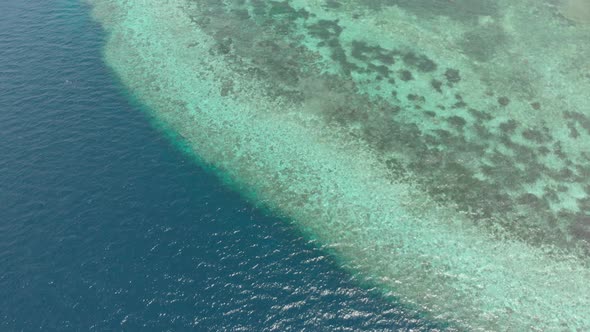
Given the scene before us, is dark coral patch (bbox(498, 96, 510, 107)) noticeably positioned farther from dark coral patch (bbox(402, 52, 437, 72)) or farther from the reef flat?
dark coral patch (bbox(402, 52, 437, 72))

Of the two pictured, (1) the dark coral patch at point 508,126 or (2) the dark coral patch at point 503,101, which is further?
(2) the dark coral patch at point 503,101

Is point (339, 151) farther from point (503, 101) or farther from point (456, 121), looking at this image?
point (503, 101)

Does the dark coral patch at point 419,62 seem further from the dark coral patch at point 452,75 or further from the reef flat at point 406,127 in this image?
the dark coral patch at point 452,75

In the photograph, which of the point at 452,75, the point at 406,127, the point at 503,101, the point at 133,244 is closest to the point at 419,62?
the point at 452,75

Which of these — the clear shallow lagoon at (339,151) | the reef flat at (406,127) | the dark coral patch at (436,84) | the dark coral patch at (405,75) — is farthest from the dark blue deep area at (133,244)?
the dark coral patch at (436,84)

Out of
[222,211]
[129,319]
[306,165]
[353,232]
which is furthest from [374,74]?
[129,319]

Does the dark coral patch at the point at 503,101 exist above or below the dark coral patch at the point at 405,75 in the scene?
below

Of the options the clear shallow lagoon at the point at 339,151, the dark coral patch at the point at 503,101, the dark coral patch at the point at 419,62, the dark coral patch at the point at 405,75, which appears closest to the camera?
the clear shallow lagoon at the point at 339,151
